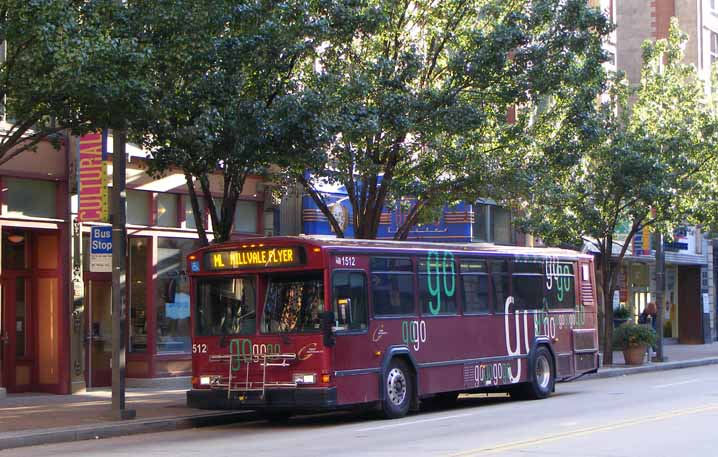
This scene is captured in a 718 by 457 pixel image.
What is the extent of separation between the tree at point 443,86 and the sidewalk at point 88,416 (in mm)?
4946

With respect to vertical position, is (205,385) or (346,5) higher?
(346,5)

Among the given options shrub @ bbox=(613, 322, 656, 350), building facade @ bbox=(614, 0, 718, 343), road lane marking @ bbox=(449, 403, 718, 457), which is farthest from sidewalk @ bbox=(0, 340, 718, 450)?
building facade @ bbox=(614, 0, 718, 343)

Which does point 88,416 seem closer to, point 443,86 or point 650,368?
point 443,86

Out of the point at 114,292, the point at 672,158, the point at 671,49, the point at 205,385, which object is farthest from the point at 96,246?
the point at 671,49

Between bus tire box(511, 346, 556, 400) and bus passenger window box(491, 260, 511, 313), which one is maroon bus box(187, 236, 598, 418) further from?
bus tire box(511, 346, 556, 400)

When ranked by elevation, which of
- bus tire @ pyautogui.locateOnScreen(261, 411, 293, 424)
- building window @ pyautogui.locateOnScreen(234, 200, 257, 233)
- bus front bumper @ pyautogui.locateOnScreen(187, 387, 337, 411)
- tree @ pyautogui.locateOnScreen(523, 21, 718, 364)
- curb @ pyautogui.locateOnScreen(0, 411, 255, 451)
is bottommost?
bus tire @ pyautogui.locateOnScreen(261, 411, 293, 424)

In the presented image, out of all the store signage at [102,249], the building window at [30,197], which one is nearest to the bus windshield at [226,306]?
the store signage at [102,249]

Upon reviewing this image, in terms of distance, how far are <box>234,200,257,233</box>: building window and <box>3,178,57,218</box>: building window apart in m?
5.33

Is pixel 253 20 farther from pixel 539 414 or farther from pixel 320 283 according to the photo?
pixel 539 414

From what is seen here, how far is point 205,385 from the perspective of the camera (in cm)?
1802

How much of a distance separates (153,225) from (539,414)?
10426 millimetres

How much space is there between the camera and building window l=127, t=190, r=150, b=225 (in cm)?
2394

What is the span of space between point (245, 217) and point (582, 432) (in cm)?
1408

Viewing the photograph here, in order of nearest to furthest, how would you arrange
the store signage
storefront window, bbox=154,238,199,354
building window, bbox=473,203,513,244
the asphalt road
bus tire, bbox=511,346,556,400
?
1. the asphalt road
2. the store signage
3. bus tire, bbox=511,346,556,400
4. storefront window, bbox=154,238,199,354
5. building window, bbox=473,203,513,244
